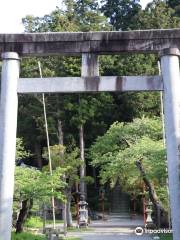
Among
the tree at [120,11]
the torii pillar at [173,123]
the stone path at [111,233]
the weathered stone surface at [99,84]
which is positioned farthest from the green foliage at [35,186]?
the tree at [120,11]

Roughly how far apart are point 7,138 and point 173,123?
→ 3503 millimetres

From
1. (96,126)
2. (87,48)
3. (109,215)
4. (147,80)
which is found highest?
(96,126)

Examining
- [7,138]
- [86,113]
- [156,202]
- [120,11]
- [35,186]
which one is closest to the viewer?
[7,138]

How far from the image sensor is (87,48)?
29.1ft

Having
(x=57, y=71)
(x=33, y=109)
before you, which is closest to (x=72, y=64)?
(x=57, y=71)

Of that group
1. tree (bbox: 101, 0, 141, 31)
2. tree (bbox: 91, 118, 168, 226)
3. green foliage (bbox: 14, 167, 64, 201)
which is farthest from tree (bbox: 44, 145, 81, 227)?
tree (bbox: 101, 0, 141, 31)

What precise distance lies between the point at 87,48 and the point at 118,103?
23.6 meters

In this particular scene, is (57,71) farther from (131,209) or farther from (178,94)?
(178,94)

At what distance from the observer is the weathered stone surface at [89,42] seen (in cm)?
876

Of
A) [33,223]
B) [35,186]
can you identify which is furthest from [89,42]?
[33,223]

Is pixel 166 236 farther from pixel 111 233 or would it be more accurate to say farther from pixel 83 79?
pixel 83 79

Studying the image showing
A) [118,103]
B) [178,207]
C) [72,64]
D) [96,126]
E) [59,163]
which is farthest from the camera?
[118,103]

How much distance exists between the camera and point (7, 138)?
8328 millimetres

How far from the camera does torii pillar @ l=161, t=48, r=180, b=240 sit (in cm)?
796
